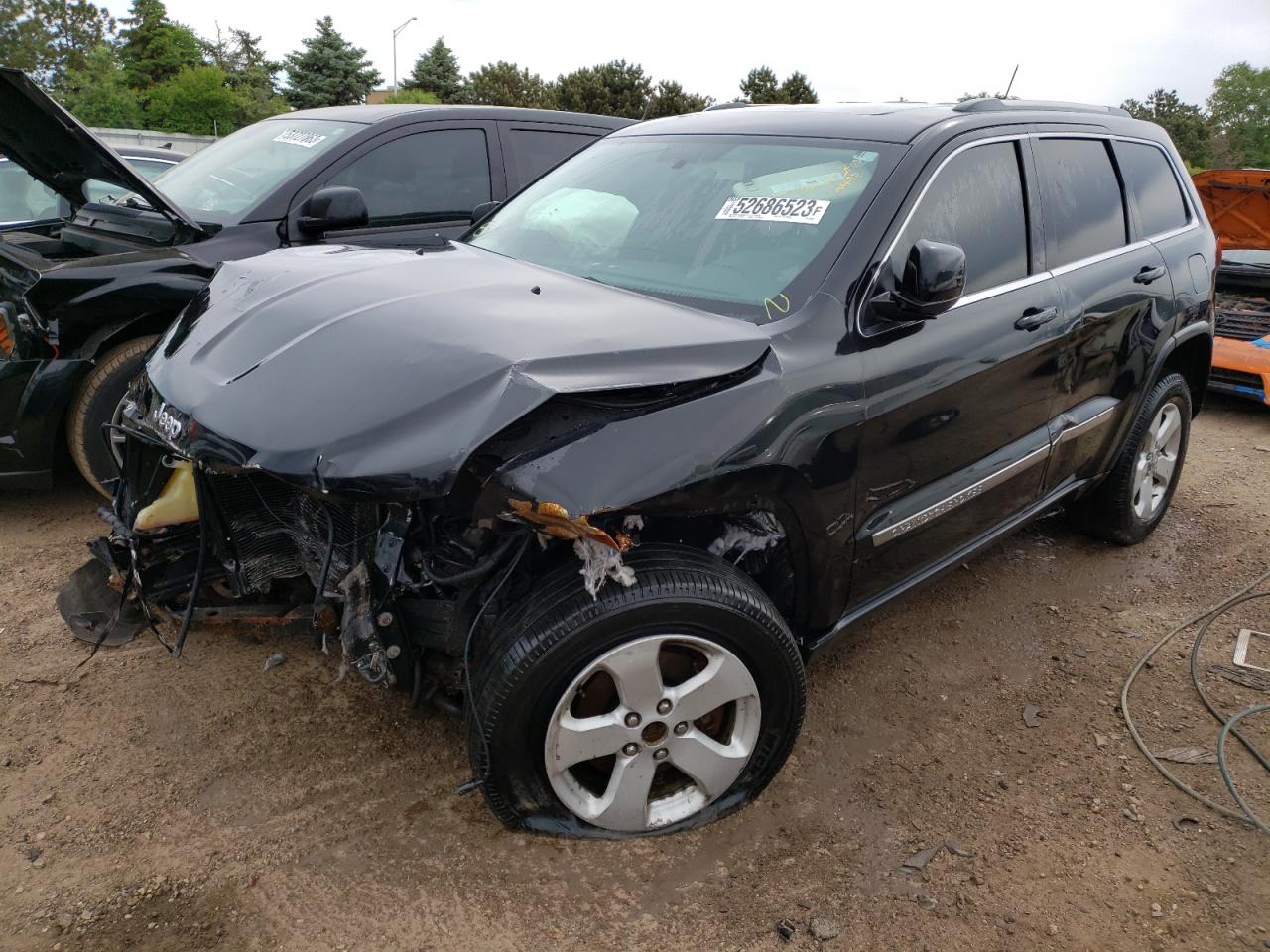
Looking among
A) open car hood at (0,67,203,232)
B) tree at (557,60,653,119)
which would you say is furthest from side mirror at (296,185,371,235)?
tree at (557,60,653,119)

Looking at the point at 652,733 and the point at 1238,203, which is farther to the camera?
the point at 1238,203

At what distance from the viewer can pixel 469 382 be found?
1997mm

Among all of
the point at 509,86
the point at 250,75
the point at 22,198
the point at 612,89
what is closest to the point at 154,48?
the point at 250,75

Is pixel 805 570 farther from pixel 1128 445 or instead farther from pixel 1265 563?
pixel 1265 563

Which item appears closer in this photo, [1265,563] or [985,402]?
[985,402]

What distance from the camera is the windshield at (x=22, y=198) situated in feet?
19.0

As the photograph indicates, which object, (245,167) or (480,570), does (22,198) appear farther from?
(480,570)

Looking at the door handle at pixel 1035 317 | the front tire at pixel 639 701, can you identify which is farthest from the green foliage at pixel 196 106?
the front tire at pixel 639 701

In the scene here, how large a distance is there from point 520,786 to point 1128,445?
3.09m

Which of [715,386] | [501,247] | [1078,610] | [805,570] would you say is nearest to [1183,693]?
[1078,610]

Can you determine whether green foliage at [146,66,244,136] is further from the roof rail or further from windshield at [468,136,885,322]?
the roof rail

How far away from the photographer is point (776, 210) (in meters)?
2.73

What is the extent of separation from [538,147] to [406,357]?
140 inches

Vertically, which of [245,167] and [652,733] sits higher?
[245,167]
